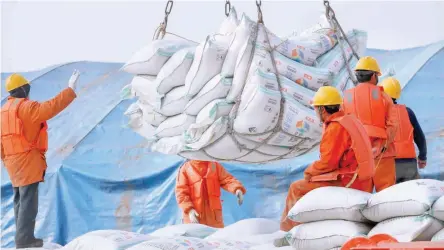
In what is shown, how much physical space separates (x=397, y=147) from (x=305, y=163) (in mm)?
1673

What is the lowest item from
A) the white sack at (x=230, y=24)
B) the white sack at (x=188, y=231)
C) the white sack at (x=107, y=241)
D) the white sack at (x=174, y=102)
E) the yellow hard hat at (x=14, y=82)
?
the white sack at (x=188, y=231)

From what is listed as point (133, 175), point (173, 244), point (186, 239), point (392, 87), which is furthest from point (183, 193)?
point (173, 244)

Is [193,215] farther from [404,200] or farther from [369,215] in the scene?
[404,200]

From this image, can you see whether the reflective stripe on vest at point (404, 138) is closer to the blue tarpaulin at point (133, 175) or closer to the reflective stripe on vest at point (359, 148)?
the blue tarpaulin at point (133, 175)

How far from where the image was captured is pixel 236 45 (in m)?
5.64

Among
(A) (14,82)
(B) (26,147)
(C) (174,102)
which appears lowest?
(B) (26,147)

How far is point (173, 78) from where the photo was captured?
5773 millimetres

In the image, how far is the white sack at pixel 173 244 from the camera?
4.83m

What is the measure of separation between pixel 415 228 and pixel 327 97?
1419 mm

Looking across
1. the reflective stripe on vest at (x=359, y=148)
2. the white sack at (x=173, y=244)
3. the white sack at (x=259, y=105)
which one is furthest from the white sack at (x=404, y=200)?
the white sack at (x=259, y=105)

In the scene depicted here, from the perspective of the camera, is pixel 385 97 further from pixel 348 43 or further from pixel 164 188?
pixel 164 188

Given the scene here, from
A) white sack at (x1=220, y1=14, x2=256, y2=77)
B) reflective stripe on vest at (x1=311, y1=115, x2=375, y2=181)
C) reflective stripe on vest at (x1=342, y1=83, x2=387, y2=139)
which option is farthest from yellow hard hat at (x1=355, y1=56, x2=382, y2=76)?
white sack at (x1=220, y1=14, x2=256, y2=77)

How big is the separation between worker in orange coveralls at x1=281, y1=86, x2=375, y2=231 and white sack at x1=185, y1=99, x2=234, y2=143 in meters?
0.55

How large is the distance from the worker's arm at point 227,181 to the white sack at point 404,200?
10.9ft
